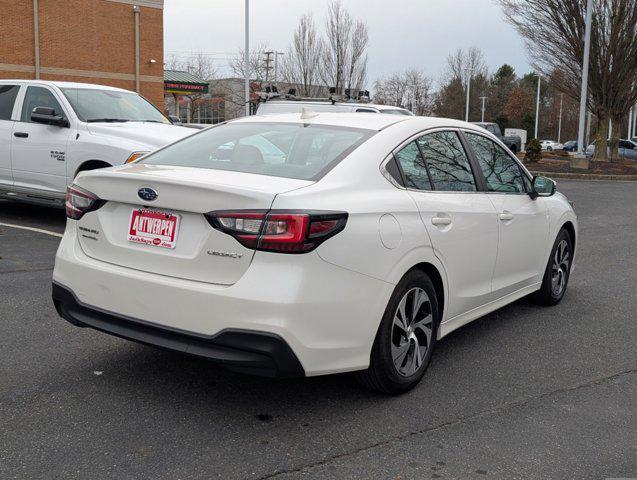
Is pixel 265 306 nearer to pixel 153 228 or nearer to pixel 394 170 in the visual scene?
pixel 153 228

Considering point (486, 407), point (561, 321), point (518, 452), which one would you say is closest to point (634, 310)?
point (561, 321)

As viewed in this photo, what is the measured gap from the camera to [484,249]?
15.7 ft

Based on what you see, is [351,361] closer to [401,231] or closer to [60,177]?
[401,231]

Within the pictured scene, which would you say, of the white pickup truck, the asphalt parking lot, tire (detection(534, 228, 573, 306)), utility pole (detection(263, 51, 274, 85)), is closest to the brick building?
utility pole (detection(263, 51, 274, 85))

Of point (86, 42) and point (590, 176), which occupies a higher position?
point (86, 42)

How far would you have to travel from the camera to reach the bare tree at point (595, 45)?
26891 mm

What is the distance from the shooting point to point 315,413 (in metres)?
3.79

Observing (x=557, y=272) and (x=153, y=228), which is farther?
(x=557, y=272)

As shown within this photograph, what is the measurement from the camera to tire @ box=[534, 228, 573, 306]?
611cm

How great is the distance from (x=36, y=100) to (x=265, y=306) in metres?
7.54

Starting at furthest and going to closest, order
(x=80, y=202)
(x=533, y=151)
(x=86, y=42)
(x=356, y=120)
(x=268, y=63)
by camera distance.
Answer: (x=268, y=63) < (x=86, y=42) < (x=533, y=151) < (x=356, y=120) < (x=80, y=202)

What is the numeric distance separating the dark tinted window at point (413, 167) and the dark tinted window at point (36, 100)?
6544 mm

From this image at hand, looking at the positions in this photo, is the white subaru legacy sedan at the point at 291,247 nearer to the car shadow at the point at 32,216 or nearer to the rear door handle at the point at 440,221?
the rear door handle at the point at 440,221

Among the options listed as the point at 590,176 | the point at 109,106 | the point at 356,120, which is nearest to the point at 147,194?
the point at 356,120
